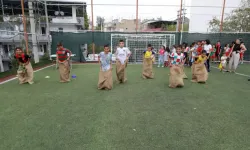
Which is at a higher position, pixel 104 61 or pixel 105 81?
pixel 104 61

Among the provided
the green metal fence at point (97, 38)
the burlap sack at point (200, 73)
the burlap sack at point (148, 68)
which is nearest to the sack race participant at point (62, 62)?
the burlap sack at point (148, 68)

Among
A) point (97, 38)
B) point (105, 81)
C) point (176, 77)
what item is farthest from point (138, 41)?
point (105, 81)

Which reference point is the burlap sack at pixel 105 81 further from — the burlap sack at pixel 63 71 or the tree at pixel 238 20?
the tree at pixel 238 20

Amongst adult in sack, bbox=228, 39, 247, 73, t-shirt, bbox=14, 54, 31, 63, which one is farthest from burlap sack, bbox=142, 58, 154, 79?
t-shirt, bbox=14, 54, 31, 63

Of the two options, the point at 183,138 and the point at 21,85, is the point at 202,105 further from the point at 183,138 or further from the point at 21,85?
the point at 21,85

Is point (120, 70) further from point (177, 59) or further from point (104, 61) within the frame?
point (177, 59)

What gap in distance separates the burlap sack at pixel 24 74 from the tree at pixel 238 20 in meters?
14.4

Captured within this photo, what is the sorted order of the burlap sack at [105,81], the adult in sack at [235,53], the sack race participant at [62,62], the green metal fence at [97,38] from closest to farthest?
the burlap sack at [105,81], the sack race participant at [62,62], the adult in sack at [235,53], the green metal fence at [97,38]

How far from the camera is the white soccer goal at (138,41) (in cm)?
1293

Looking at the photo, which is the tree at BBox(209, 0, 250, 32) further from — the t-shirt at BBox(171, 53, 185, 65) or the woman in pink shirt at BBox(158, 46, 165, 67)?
the t-shirt at BBox(171, 53, 185, 65)

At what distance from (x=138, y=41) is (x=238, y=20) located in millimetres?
10127

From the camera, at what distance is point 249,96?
5.04 meters

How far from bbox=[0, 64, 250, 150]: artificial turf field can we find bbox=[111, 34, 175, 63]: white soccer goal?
742 cm

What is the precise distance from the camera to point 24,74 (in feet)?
21.9
